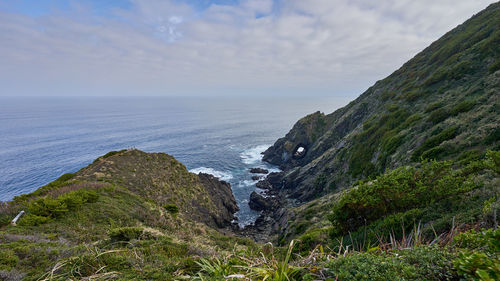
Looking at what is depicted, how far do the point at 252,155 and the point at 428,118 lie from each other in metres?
56.2

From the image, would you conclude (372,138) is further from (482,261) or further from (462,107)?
(482,261)

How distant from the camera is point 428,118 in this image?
75.1 ft

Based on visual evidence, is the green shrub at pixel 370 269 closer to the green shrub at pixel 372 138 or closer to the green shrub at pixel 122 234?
the green shrub at pixel 122 234

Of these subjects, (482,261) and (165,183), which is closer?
(482,261)

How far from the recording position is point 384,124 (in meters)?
31.6

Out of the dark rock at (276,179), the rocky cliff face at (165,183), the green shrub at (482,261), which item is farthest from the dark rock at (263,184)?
the green shrub at (482,261)

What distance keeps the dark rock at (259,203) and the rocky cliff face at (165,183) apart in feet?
12.5

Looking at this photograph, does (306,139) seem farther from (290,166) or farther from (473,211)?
(473,211)

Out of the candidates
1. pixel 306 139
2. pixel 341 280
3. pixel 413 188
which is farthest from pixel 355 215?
pixel 306 139

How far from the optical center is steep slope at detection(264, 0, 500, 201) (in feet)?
54.3

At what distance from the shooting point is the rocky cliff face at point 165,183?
90.0ft

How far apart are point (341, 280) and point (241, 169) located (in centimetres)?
5980

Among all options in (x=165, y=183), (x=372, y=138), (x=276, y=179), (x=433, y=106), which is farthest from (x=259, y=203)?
(x=433, y=106)

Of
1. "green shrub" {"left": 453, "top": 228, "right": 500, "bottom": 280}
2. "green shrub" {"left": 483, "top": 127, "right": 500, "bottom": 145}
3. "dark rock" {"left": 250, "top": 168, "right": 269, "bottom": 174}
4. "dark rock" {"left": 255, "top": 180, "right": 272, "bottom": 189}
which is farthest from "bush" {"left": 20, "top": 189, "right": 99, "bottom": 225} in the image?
"dark rock" {"left": 250, "top": 168, "right": 269, "bottom": 174}
